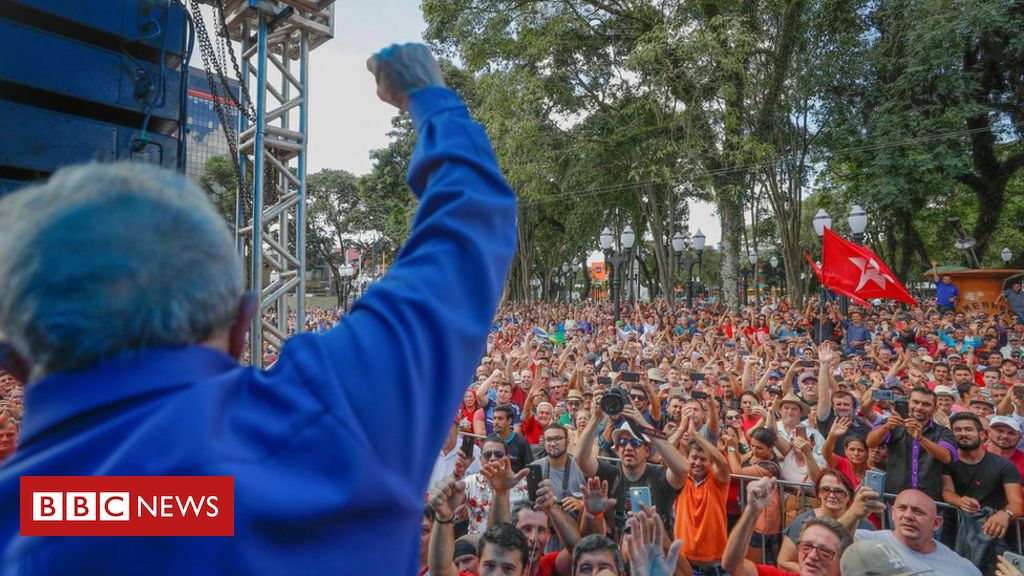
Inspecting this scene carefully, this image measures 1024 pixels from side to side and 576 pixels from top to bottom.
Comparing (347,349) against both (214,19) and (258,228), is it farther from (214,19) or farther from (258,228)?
(214,19)

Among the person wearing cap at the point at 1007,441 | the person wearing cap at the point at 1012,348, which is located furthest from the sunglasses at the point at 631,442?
the person wearing cap at the point at 1012,348

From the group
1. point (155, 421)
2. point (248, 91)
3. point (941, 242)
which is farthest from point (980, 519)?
point (941, 242)

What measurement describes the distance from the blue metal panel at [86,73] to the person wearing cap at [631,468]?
3726 millimetres

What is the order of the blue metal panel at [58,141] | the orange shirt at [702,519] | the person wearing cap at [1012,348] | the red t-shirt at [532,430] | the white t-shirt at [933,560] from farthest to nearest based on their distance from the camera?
the person wearing cap at [1012,348] < the red t-shirt at [532,430] < the orange shirt at [702,519] < the white t-shirt at [933,560] < the blue metal panel at [58,141]

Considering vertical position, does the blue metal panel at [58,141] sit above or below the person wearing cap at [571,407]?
above

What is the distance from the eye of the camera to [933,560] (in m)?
4.16

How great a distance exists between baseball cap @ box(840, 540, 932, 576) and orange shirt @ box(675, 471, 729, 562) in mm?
1394

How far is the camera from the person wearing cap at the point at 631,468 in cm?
537

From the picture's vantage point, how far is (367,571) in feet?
2.60

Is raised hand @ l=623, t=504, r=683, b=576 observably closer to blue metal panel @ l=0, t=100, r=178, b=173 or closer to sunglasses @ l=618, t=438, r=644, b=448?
sunglasses @ l=618, t=438, r=644, b=448

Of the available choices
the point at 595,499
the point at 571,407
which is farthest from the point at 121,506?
A: the point at 571,407

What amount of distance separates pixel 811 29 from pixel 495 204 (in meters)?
19.6

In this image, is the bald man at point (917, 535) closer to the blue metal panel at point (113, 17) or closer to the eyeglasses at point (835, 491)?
the eyeglasses at point (835, 491)

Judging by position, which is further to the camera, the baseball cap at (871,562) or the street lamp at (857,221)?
the street lamp at (857,221)
